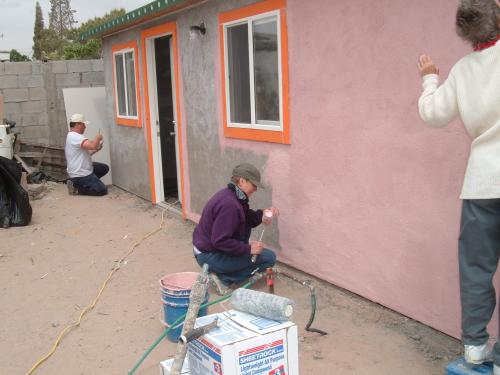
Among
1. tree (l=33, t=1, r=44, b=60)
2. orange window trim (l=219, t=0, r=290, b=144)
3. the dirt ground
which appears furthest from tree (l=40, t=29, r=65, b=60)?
orange window trim (l=219, t=0, r=290, b=144)

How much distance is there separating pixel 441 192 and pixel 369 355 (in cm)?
119

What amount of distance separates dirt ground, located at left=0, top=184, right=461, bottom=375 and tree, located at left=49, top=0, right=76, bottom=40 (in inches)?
2076

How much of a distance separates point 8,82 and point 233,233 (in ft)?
27.5

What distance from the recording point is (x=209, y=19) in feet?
20.9

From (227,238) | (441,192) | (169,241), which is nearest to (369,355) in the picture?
(441,192)


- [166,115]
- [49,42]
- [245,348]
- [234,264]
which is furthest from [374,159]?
[49,42]

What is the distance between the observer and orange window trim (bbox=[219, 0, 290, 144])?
5.10 m

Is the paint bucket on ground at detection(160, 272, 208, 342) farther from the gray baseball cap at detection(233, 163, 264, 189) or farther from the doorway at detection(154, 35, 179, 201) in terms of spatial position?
the doorway at detection(154, 35, 179, 201)

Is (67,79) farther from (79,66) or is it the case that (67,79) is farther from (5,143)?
(5,143)

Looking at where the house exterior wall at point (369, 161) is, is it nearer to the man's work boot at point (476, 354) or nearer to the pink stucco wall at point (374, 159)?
the pink stucco wall at point (374, 159)

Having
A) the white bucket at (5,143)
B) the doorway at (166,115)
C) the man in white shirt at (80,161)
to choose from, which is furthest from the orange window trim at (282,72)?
the white bucket at (5,143)

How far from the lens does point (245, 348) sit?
262 cm

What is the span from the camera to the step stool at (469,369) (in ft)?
9.30

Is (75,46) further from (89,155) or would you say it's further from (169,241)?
(169,241)
